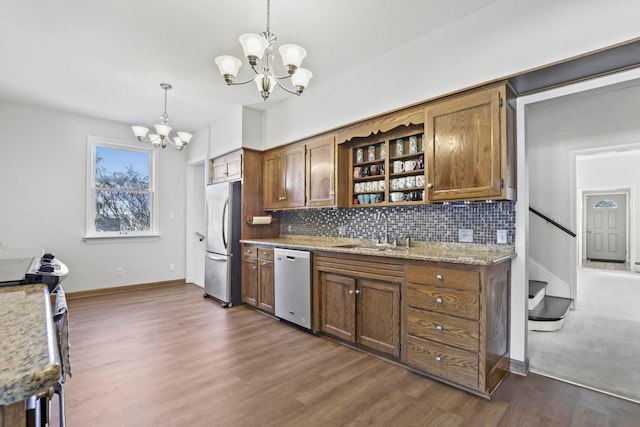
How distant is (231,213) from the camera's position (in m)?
4.30

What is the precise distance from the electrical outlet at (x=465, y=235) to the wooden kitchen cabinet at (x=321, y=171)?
1294 millimetres

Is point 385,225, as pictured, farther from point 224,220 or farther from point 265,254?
point 224,220

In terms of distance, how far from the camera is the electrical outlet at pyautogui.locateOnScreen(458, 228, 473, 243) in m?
2.68

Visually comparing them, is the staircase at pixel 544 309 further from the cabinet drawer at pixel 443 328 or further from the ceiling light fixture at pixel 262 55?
the ceiling light fixture at pixel 262 55

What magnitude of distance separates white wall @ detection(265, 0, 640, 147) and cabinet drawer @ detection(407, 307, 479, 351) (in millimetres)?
1768

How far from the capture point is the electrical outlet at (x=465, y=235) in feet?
8.78

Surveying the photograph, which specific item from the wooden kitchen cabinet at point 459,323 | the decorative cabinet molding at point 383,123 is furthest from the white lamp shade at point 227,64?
the wooden kitchen cabinet at point 459,323

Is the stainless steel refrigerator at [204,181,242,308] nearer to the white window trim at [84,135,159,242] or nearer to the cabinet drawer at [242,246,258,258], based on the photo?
the cabinet drawer at [242,246,258,258]

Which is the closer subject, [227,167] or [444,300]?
[444,300]

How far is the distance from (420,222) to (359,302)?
0.96m

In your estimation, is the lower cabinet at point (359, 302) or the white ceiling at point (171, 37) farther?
the lower cabinet at point (359, 302)

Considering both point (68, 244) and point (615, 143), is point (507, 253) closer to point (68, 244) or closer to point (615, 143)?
point (615, 143)

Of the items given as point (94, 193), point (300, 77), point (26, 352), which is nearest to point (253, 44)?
point (300, 77)

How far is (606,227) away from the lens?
8453 mm
